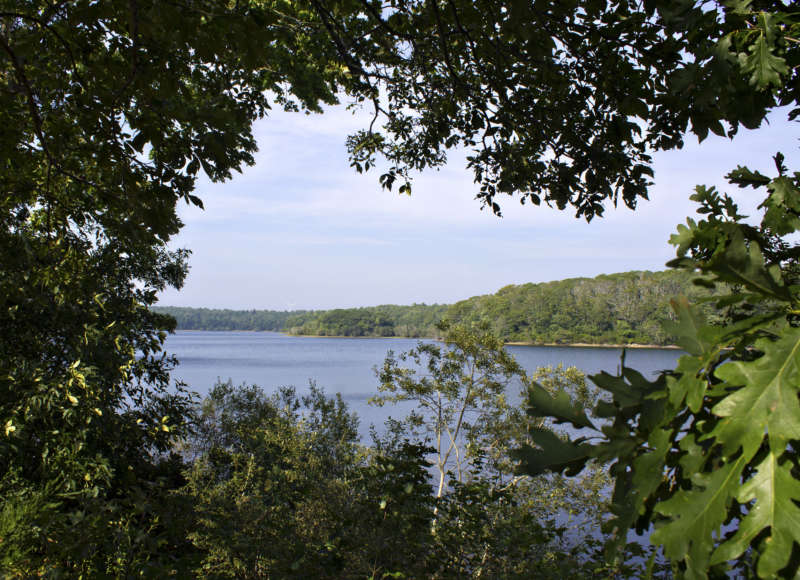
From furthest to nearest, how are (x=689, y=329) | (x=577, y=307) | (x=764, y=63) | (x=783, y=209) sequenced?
1. (x=577, y=307)
2. (x=764, y=63)
3. (x=783, y=209)
4. (x=689, y=329)

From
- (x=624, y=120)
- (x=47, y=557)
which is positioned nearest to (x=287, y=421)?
(x=47, y=557)

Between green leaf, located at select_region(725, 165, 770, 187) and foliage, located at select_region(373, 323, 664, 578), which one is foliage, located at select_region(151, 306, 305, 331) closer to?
foliage, located at select_region(373, 323, 664, 578)

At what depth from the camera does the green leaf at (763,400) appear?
53 centimetres

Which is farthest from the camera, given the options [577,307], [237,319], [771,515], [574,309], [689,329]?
[237,319]

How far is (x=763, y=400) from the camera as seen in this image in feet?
1.79

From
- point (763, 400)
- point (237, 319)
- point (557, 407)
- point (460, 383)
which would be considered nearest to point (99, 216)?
point (557, 407)

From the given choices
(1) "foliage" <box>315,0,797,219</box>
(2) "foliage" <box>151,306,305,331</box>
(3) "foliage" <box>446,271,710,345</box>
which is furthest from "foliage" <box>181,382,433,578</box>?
(2) "foliage" <box>151,306,305,331</box>

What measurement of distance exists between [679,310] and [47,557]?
3287mm

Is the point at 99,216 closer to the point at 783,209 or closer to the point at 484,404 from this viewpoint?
the point at 783,209

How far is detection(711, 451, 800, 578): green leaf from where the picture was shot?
1.72 feet

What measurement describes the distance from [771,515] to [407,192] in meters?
3.27

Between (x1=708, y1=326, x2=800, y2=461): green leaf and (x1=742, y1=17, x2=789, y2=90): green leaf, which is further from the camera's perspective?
(x1=742, y1=17, x2=789, y2=90): green leaf

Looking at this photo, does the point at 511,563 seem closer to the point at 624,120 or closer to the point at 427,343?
the point at 624,120

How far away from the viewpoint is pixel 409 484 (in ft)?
11.1
